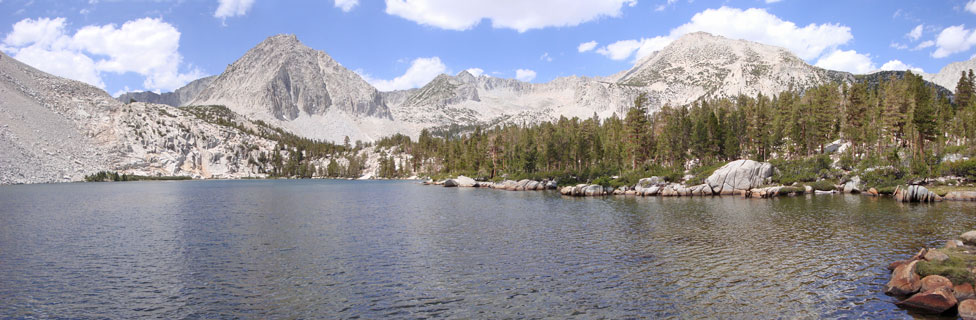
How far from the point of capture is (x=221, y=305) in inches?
771

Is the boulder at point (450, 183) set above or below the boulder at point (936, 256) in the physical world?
above

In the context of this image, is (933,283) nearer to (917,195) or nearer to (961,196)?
(917,195)

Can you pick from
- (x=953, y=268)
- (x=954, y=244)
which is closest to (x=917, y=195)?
(x=954, y=244)

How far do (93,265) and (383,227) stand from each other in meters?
20.7

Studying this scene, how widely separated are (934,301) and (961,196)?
56.9 metres

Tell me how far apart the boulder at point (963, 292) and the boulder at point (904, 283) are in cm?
108

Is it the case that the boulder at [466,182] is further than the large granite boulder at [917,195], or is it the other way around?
the boulder at [466,182]

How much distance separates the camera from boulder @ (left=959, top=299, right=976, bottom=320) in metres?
16.5

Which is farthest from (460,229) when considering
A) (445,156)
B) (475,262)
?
(445,156)

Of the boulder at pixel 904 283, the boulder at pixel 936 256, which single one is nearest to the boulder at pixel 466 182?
the boulder at pixel 936 256

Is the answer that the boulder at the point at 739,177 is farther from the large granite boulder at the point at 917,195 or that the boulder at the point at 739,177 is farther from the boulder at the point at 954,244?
the boulder at the point at 954,244

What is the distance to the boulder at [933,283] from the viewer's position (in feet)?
60.7

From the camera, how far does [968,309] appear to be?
16.7 m

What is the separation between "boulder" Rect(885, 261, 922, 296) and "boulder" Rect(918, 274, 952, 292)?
19 cm
